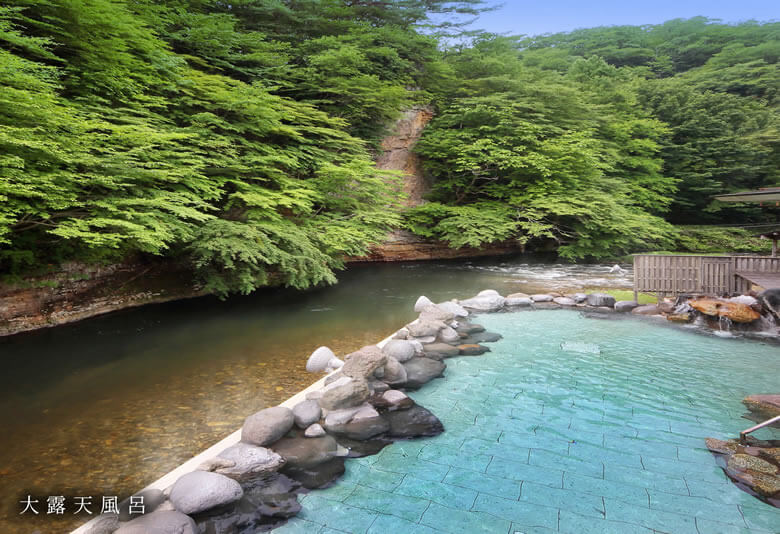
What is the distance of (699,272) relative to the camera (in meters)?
7.37

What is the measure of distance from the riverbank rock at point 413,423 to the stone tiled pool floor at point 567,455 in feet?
0.40

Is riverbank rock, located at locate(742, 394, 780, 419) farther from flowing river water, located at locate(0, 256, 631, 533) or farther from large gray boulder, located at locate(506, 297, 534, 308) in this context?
flowing river water, located at locate(0, 256, 631, 533)

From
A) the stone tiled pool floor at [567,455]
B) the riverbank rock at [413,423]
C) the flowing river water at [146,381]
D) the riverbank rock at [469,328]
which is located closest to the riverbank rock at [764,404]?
the stone tiled pool floor at [567,455]

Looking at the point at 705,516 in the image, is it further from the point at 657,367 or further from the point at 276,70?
the point at 276,70

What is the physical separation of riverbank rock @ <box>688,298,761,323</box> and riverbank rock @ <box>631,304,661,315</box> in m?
0.67

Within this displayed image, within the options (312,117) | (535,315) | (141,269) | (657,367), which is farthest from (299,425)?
(312,117)

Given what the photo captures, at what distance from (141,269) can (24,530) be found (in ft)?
23.6

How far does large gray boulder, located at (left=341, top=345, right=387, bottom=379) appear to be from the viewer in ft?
13.8

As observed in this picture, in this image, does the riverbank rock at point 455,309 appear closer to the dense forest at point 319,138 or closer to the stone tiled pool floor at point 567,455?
the stone tiled pool floor at point 567,455

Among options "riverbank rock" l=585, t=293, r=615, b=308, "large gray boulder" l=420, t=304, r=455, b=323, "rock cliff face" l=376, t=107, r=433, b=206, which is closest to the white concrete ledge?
"large gray boulder" l=420, t=304, r=455, b=323

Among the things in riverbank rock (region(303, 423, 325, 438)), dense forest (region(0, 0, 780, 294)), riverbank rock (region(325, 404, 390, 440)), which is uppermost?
dense forest (region(0, 0, 780, 294))

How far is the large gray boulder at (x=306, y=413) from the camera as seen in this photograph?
345 centimetres

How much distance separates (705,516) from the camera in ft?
7.93

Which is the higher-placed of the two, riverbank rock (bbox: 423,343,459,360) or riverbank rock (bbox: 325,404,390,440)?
riverbank rock (bbox: 325,404,390,440)
